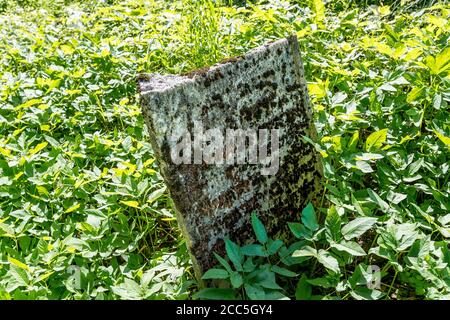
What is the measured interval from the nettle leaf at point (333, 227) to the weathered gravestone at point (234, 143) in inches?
11.8

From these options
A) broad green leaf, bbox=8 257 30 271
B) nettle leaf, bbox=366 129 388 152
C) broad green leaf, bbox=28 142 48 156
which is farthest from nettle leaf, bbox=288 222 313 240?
broad green leaf, bbox=28 142 48 156

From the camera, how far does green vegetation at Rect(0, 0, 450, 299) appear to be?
1811 mm

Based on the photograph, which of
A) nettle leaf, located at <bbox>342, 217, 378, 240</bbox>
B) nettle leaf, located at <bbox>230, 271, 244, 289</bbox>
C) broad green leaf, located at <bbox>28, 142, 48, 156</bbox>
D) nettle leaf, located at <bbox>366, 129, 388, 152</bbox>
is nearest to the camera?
nettle leaf, located at <bbox>230, 271, 244, 289</bbox>

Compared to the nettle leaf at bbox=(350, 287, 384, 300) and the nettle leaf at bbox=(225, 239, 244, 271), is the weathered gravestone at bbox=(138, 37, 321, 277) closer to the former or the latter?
the nettle leaf at bbox=(225, 239, 244, 271)

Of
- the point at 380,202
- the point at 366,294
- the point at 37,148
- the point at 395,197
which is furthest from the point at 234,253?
→ the point at 37,148

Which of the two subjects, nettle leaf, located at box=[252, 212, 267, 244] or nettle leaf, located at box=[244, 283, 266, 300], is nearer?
nettle leaf, located at box=[244, 283, 266, 300]

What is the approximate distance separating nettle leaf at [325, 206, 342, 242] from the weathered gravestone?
0.98ft

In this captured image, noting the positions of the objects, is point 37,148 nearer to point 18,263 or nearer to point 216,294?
point 18,263

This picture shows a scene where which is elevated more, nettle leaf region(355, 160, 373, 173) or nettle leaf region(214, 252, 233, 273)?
nettle leaf region(355, 160, 373, 173)

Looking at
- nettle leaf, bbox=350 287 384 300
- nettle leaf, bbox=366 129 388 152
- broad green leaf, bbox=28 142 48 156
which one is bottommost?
nettle leaf, bbox=350 287 384 300

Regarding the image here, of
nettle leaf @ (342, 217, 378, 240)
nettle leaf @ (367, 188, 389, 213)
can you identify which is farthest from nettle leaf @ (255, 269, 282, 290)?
nettle leaf @ (367, 188, 389, 213)

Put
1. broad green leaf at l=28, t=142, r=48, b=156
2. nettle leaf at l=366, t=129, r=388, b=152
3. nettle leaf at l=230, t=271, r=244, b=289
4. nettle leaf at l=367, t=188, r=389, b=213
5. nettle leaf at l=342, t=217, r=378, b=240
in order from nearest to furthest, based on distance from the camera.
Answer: nettle leaf at l=230, t=271, r=244, b=289 → nettle leaf at l=342, t=217, r=378, b=240 → nettle leaf at l=367, t=188, r=389, b=213 → nettle leaf at l=366, t=129, r=388, b=152 → broad green leaf at l=28, t=142, r=48, b=156

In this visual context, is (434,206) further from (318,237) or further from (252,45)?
(252,45)
